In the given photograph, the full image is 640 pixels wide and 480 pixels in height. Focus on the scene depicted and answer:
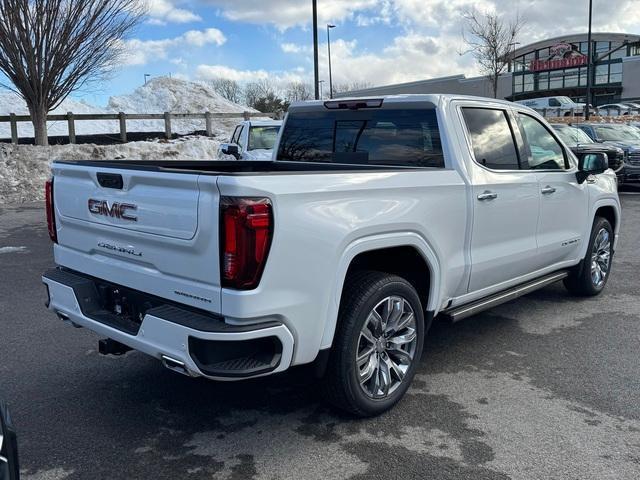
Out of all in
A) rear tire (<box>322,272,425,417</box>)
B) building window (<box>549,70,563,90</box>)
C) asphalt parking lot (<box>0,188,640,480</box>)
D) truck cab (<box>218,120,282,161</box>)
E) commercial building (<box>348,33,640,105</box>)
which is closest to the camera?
asphalt parking lot (<box>0,188,640,480</box>)

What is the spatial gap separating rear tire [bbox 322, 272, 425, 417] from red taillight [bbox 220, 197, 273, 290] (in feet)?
2.50

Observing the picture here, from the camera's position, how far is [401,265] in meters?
4.08

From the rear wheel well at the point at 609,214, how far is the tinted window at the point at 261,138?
831 cm

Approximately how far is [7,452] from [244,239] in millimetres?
1295

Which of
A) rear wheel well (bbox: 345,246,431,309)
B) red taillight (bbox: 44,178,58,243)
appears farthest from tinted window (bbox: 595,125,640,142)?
red taillight (bbox: 44,178,58,243)

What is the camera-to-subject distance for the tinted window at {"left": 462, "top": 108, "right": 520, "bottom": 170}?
454 cm

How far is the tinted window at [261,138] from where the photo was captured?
1363cm

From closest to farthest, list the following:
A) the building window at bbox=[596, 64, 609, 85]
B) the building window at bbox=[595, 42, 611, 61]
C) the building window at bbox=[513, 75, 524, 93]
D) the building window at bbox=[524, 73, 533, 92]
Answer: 1. the building window at bbox=[596, 64, 609, 85]
2. the building window at bbox=[595, 42, 611, 61]
3. the building window at bbox=[524, 73, 533, 92]
4. the building window at bbox=[513, 75, 524, 93]

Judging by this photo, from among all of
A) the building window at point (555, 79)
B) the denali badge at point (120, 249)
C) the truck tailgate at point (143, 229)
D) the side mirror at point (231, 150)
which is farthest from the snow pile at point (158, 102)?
the building window at point (555, 79)

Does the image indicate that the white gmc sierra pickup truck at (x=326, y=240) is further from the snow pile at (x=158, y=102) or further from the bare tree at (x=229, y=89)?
the bare tree at (x=229, y=89)

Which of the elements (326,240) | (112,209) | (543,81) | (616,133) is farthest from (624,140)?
(543,81)

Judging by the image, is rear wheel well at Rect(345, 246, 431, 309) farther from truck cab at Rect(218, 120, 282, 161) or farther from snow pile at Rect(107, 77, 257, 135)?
snow pile at Rect(107, 77, 257, 135)

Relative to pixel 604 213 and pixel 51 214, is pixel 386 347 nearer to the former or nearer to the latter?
pixel 51 214

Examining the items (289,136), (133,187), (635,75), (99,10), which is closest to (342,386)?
(133,187)
